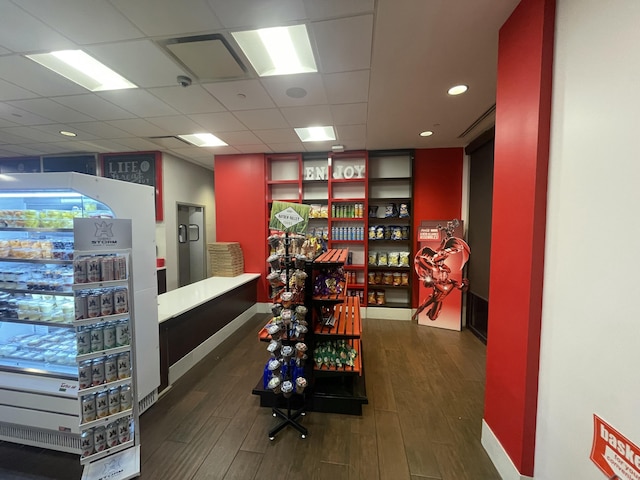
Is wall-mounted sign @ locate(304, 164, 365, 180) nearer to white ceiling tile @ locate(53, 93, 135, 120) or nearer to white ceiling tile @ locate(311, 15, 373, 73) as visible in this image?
white ceiling tile @ locate(311, 15, 373, 73)

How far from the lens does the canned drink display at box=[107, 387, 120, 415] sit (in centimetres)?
163

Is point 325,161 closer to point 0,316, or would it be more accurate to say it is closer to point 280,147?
point 280,147

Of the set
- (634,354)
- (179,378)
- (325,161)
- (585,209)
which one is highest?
(325,161)

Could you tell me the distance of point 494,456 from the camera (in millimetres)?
1685

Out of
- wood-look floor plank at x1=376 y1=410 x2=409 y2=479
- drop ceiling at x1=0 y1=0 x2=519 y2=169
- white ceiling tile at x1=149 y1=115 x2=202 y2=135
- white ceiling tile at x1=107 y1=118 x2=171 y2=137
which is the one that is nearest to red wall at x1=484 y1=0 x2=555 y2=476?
drop ceiling at x1=0 y1=0 x2=519 y2=169

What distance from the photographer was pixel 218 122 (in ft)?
10.6

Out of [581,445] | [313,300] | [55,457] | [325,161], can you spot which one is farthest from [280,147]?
[581,445]

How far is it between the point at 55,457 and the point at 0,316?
113 centimetres

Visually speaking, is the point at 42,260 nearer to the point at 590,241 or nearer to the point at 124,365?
the point at 124,365

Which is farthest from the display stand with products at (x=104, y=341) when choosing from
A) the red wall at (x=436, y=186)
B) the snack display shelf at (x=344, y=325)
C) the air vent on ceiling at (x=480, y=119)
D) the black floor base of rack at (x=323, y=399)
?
the red wall at (x=436, y=186)

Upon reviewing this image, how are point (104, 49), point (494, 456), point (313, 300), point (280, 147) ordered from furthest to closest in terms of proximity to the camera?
point (280, 147), point (313, 300), point (104, 49), point (494, 456)

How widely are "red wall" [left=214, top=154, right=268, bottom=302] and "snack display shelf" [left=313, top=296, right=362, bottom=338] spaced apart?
243 centimetres

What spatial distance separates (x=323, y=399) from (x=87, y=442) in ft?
5.32

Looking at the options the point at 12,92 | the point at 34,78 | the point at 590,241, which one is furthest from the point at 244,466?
the point at 12,92
